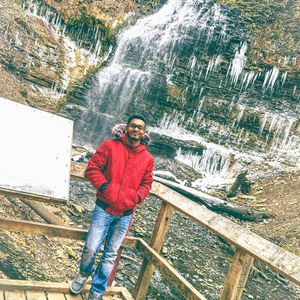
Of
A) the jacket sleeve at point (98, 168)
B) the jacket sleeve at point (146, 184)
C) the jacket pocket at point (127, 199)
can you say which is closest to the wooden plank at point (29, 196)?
the jacket sleeve at point (98, 168)

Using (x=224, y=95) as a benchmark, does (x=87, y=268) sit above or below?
below

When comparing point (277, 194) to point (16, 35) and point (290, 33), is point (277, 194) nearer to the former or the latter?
point (290, 33)

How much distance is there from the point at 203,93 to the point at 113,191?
18.7 meters

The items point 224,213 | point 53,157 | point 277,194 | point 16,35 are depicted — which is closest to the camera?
point 53,157

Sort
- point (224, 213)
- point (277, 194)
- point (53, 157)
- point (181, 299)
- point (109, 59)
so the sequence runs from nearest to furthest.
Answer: point (53, 157) < point (181, 299) < point (224, 213) < point (277, 194) < point (109, 59)

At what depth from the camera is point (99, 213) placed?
382 cm

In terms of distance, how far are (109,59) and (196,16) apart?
6.42 meters

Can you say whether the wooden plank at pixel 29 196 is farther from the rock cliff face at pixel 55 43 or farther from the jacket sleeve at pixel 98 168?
the rock cliff face at pixel 55 43

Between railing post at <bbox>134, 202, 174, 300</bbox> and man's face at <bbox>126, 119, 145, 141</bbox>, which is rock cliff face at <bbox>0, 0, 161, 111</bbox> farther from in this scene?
railing post at <bbox>134, 202, 174, 300</bbox>

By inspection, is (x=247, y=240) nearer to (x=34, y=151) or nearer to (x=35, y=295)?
(x=34, y=151)

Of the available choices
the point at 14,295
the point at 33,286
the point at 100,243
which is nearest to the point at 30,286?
the point at 33,286

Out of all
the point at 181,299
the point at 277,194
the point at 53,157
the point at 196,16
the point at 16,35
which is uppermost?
the point at 196,16

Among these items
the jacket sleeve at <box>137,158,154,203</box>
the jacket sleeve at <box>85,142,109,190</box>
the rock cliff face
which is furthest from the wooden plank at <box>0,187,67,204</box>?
the rock cliff face

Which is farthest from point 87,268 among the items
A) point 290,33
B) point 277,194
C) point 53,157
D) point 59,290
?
point 290,33
